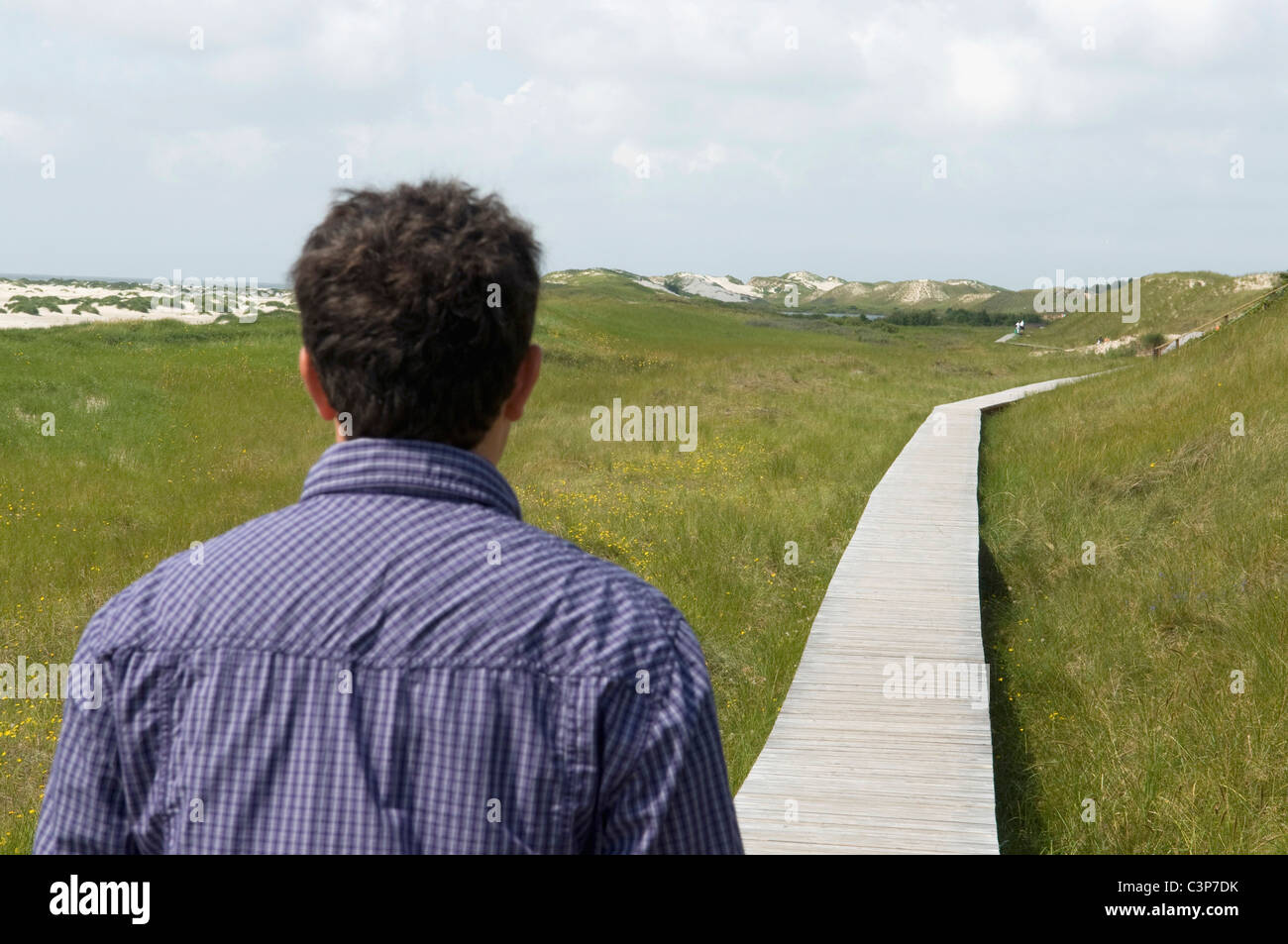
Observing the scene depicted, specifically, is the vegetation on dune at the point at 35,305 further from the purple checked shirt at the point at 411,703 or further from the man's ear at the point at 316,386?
the purple checked shirt at the point at 411,703

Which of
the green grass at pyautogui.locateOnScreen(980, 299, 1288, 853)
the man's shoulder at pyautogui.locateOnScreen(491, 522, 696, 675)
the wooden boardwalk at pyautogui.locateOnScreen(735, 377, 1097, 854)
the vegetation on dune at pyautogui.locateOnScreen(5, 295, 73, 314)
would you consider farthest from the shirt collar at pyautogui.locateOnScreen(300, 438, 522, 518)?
the vegetation on dune at pyautogui.locateOnScreen(5, 295, 73, 314)

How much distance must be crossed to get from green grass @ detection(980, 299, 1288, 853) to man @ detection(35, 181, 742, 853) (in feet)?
14.8

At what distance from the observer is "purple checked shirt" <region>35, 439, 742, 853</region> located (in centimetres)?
125

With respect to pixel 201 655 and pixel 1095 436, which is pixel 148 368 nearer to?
pixel 1095 436

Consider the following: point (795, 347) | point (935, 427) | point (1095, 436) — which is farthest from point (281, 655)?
point (795, 347)

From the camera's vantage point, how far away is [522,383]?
5.15 feet

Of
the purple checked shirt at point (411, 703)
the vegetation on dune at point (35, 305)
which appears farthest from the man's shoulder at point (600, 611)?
the vegetation on dune at point (35, 305)

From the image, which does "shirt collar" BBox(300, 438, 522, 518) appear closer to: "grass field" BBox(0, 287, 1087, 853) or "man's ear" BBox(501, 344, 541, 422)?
"man's ear" BBox(501, 344, 541, 422)

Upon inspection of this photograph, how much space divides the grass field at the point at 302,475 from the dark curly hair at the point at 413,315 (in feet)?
14.8

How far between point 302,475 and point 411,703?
1404 centimetres

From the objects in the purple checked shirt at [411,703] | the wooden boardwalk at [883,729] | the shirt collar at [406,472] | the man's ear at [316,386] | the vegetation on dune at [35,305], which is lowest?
the wooden boardwalk at [883,729]

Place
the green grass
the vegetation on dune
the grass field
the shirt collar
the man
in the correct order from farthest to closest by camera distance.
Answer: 1. the vegetation on dune
2. the grass field
3. the green grass
4. the shirt collar
5. the man

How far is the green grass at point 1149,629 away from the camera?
17.3 feet

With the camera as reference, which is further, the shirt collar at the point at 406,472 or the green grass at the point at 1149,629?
the green grass at the point at 1149,629
